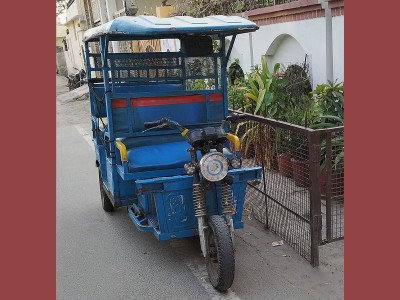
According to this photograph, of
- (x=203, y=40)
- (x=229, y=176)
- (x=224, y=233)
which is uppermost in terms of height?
(x=203, y=40)

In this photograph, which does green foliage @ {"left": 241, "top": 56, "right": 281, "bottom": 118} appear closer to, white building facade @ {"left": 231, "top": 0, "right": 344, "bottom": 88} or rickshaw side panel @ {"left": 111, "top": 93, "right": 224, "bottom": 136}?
white building facade @ {"left": 231, "top": 0, "right": 344, "bottom": 88}

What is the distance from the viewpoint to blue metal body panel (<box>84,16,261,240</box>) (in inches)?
147

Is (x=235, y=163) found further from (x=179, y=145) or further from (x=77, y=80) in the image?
(x=77, y=80)

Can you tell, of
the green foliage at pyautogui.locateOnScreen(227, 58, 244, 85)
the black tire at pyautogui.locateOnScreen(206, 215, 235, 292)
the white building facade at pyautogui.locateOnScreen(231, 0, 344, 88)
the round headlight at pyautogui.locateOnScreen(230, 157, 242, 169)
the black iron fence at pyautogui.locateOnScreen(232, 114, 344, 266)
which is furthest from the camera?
the green foliage at pyautogui.locateOnScreen(227, 58, 244, 85)

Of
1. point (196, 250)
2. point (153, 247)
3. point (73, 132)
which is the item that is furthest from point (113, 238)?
point (73, 132)

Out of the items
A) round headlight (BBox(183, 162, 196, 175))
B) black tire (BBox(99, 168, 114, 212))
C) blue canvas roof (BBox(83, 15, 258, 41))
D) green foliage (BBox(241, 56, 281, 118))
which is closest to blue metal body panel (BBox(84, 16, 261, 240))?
blue canvas roof (BBox(83, 15, 258, 41))

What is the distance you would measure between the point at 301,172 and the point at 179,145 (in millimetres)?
1209

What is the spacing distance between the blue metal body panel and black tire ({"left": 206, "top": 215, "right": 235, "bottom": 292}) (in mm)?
197

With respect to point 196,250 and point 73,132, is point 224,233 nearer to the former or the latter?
point 196,250

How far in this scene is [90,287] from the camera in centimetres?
392

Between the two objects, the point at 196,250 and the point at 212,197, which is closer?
the point at 212,197

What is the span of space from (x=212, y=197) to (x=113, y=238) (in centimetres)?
173

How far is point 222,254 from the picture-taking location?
3.46 m

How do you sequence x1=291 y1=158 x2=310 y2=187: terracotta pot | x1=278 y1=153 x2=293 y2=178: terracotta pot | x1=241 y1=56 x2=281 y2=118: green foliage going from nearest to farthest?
x1=291 y1=158 x2=310 y2=187: terracotta pot
x1=278 y1=153 x2=293 y2=178: terracotta pot
x1=241 y1=56 x2=281 y2=118: green foliage
